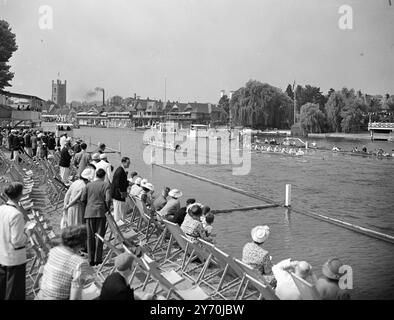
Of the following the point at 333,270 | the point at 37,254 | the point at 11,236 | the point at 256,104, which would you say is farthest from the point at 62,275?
the point at 256,104

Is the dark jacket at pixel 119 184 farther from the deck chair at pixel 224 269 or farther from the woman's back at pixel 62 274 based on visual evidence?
the woman's back at pixel 62 274

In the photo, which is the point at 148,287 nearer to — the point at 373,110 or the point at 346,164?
the point at 346,164

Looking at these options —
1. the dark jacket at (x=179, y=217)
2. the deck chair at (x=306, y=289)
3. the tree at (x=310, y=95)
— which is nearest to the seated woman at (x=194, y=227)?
the dark jacket at (x=179, y=217)

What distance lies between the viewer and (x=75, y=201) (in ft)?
27.0

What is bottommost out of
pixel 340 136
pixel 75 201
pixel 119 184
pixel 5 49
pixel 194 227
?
pixel 194 227

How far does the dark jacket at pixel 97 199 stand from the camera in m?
8.08

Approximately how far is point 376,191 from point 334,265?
71.0 ft

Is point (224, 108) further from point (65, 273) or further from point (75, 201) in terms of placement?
point (65, 273)

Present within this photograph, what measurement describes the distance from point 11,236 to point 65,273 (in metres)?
0.98

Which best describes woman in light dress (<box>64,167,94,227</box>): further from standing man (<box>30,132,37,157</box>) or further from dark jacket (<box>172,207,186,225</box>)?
standing man (<box>30,132,37,157</box>)

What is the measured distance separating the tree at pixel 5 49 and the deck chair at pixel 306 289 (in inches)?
1847

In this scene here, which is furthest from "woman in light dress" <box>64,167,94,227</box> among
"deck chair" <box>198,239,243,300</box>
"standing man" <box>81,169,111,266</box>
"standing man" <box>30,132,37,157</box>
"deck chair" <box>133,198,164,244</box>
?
"standing man" <box>30,132,37,157</box>

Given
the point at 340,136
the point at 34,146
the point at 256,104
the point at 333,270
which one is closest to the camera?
the point at 333,270

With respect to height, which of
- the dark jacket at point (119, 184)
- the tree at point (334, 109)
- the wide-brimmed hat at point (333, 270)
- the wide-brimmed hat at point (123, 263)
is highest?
the tree at point (334, 109)
